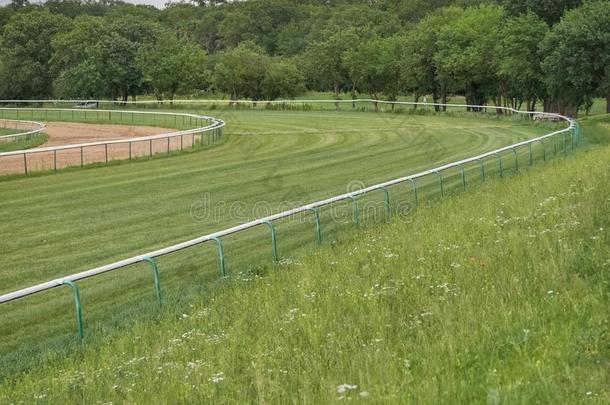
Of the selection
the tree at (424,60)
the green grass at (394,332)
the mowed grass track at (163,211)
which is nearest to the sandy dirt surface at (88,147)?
the mowed grass track at (163,211)

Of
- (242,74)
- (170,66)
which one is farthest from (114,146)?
(242,74)

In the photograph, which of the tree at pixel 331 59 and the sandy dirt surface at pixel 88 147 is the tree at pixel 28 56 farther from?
the sandy dirt surface at pixel 88 147

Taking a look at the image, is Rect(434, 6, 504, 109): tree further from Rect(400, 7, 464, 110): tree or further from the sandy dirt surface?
the sandy dirt surface

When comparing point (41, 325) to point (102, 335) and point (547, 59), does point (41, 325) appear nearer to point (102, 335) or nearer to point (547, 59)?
point (102, 335)

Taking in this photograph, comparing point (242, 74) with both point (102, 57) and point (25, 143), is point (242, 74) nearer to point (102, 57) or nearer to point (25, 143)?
point (102, 57)

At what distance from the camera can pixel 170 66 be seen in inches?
3091

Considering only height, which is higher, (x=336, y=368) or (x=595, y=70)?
(x=595, y=70)

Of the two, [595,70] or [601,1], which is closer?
[595,70]

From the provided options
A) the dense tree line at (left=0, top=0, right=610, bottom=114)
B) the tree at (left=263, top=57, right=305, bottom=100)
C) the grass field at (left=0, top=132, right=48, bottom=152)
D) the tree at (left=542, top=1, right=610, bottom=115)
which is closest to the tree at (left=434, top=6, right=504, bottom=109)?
the dense tree line at (left=0, top=0, right=610, bottom=114)

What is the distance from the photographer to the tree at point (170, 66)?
258 feet

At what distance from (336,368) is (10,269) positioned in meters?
8.72

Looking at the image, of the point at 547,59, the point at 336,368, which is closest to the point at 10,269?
the point at 336,368

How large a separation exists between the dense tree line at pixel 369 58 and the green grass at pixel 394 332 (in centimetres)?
3848

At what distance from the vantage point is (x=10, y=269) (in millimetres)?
12531
